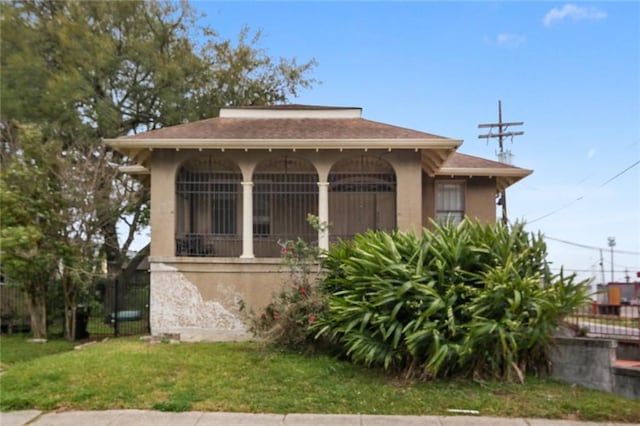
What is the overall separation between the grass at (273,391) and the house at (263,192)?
2.55 metres

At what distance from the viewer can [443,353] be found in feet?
19.7

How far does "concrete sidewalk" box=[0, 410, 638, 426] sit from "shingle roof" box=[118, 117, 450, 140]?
6.05 m

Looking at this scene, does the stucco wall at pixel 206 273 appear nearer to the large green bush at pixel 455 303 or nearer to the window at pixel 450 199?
the window at pixel 450 199

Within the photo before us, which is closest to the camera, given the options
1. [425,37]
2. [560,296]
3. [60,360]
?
[560,296]

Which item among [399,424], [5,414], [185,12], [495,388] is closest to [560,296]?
[495,388]

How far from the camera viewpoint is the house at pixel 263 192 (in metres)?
10.1

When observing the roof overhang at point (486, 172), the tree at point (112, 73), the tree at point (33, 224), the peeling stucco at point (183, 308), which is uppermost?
the tree at point (112, 73)

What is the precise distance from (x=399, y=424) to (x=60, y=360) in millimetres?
5648

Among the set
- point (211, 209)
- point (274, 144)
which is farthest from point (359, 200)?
point (211, 209)

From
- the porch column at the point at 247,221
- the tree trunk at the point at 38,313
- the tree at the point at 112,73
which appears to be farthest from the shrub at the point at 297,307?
the tree at the point at 112,73

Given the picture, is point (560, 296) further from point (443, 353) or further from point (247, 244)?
point (247, 244)

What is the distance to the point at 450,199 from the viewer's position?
497 inches

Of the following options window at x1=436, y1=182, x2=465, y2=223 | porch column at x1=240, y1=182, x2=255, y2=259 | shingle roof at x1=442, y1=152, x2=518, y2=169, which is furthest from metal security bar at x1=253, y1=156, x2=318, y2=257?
shingle roof at x1=442, y1=152, x2=518, y2=169

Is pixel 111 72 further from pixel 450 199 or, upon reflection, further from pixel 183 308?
pixel 450 199
